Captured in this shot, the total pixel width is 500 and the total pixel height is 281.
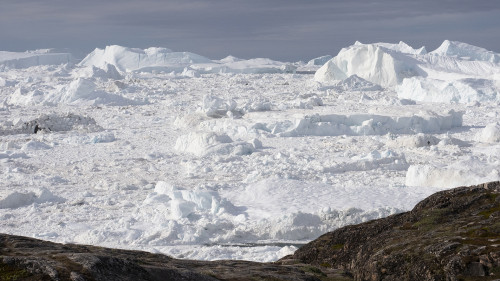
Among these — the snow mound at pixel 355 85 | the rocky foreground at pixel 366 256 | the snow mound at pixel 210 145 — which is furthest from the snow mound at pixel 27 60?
the rocky foreground at pixel 366 256

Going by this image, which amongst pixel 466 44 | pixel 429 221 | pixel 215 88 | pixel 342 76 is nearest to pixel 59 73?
pixel 215 88

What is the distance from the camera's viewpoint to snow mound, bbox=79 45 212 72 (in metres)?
84.9

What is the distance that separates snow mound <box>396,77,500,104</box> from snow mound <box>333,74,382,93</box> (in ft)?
15.3

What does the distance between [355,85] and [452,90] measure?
357 inches

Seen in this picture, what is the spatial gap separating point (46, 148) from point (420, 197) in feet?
58.1

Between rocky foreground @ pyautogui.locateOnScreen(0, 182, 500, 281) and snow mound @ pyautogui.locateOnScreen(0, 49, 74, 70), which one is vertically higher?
snow mound @ pyautogui.locateOnScreen(0, 49, 74, 70)

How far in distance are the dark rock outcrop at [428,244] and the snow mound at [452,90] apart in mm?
35474

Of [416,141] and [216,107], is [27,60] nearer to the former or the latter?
[216,107]

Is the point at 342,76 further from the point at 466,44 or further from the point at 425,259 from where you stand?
the point at 425,259

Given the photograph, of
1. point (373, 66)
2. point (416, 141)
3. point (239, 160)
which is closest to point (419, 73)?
point (373, 66)

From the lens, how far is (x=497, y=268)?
5691mm

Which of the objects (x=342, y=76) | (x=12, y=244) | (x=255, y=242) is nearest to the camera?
(x=12, y=244)

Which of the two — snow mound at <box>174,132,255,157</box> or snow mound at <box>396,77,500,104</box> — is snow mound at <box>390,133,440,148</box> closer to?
snow mound at <box>174,132,255,157</box>

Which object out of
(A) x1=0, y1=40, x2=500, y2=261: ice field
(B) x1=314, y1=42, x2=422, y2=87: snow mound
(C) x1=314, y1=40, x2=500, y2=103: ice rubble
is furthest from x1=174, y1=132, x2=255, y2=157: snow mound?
(B) x1=314, y1=42, x2=422, y2=87: snow mound
